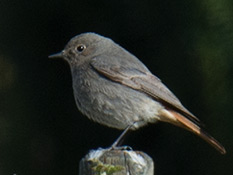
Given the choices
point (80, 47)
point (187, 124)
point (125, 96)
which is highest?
point (80, 47)

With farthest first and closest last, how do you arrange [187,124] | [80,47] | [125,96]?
[80,47] < [125,96] < [187,124]

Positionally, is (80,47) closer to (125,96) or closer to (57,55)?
(57,55)

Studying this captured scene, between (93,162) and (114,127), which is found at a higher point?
(93,162)

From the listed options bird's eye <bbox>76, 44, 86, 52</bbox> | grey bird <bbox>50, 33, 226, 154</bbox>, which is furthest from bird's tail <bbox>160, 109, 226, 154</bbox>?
bird's eye <bbox>76, 44, 86, 52</bbox>

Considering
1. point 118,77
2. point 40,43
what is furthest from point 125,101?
point 40,43

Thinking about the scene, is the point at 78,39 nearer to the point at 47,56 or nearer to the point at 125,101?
the point at 47,56

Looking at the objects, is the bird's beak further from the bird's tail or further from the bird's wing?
the bird's tail

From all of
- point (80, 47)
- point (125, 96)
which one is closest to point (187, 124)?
point (125, 96)
